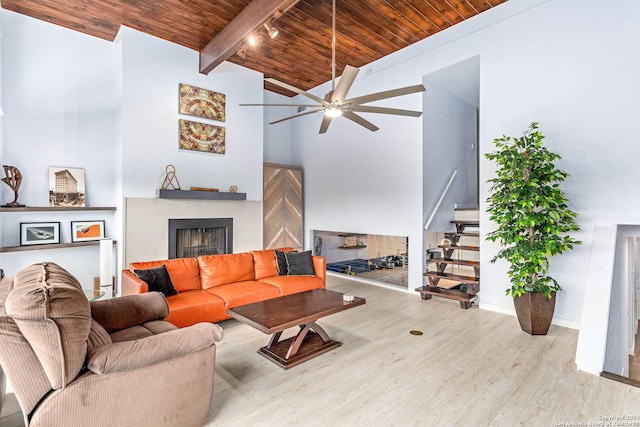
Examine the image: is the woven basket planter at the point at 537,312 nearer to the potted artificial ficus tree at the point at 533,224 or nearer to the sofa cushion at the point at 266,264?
the potted artificial ficus tree at the point at 533,224

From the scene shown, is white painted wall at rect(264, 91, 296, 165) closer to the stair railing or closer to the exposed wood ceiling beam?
the exposed wood ceiling beam

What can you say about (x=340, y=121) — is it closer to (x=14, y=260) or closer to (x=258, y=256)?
(x=258, y=256)

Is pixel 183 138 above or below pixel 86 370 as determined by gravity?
above

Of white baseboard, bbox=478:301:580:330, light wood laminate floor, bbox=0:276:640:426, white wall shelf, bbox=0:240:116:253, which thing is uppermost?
white wall shelf, bbox=0:240:116:253

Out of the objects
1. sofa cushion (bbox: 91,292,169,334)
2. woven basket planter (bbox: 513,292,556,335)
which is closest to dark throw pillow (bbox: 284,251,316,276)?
sofa cushion (bbox: 91,292,169,334)

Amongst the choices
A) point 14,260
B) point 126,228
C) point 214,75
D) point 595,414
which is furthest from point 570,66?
point 14,260

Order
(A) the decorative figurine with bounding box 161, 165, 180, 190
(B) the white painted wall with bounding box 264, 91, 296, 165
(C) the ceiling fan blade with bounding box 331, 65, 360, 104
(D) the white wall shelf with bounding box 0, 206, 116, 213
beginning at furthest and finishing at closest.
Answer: (B) the white painted wall with bounding box 264, 91, 296, 165, (A) the decorative figurine with bounding box 161, 165, 180, 190, (D) the white wall shelf with bounding box 0, 206, 116, 213, (C) the ceiling fan blade with bounding box 331, 65, 360, 104

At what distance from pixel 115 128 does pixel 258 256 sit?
303cm

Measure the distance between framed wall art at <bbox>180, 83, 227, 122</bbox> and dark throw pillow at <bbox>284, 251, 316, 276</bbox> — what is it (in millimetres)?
2804

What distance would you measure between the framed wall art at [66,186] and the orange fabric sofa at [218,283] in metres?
2.01

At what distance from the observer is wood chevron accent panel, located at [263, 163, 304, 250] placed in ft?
21.7

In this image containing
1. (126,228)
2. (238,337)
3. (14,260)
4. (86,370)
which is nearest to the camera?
(86,370)

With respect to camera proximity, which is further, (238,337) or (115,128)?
(115,128)

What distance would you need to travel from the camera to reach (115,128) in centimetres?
496
